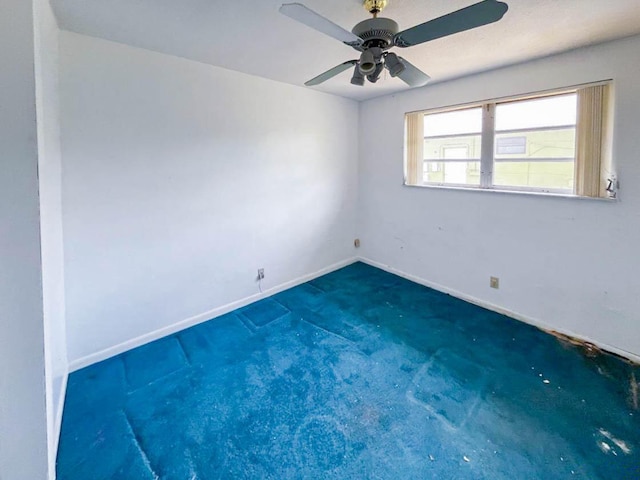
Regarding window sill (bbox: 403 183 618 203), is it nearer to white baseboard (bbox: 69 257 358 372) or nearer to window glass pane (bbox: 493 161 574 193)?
window glass pane (bbox: 493 161 574 193)

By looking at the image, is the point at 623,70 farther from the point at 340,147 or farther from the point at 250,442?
the point at 250,442

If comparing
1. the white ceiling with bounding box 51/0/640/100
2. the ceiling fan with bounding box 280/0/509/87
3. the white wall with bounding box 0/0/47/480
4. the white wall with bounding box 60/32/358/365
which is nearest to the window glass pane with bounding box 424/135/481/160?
the white ceiling with bounding box 51/0/640/100

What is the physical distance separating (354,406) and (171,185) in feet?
7.37

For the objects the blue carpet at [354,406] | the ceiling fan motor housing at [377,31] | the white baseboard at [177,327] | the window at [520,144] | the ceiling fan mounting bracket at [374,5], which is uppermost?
the ceiling fan mounting bracket at [374,5]

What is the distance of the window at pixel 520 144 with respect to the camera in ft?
7.94

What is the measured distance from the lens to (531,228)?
2.82 meters

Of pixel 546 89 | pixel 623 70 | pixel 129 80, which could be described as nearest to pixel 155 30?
pixel 129 80

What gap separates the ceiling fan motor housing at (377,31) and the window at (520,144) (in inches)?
74.7

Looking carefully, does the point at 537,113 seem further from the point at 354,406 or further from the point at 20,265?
the point at 20,265

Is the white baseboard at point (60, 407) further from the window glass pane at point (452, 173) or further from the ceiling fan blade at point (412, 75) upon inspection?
the window glass pane at point (452, 173)

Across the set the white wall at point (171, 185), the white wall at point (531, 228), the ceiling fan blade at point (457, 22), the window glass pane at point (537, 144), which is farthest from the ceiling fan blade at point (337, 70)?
the window glass pane at point (537, 144)

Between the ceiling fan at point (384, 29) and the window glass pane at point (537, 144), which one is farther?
the window glass pane at point (537, 144)

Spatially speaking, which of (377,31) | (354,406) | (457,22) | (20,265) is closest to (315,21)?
(377,31)

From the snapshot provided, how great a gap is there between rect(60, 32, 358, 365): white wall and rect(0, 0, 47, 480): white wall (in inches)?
44.6
